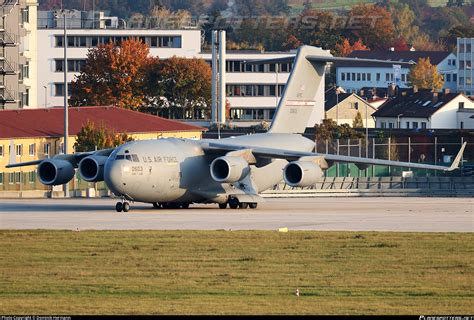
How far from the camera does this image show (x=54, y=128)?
82562 mm

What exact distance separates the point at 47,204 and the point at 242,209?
7857mm

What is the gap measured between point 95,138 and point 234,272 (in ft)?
→ 157

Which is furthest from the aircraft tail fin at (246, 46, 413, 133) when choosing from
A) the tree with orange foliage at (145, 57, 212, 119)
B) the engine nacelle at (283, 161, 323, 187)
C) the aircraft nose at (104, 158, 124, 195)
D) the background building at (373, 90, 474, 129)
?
the background building at (373, 90, 474, 129)

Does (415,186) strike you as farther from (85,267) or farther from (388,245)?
(85,267)

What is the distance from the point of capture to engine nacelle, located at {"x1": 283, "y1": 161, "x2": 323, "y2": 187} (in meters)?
51.3

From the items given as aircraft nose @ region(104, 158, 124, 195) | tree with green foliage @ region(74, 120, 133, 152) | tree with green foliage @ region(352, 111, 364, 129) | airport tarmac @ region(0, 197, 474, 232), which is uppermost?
tree with green foliage @ region(352, 111, 364, 129)

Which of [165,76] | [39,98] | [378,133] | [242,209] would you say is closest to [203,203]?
[242,209]

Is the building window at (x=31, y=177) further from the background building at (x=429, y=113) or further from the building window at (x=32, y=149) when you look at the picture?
the background building at (x=429, y=113)

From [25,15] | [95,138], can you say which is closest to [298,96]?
[95,138]

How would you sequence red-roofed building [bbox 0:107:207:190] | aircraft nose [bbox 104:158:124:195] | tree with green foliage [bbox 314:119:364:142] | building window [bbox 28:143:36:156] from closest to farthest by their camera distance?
aircraft nose [bbox 104:158:124:195] → red-roofed building [bbox 0:107:207:190] → building window [bbox 28:143:36:156] → tree with green foliage [bbox 314:119:364:142]

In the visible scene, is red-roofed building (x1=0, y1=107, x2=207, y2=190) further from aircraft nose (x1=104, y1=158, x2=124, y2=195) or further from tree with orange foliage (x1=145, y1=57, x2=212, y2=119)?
tree with orange foliage (x1=145, y1=57, x2=212, y2=119)

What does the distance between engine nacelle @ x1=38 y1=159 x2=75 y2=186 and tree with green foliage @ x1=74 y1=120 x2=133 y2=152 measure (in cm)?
2366

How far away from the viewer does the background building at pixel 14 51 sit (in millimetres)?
92125

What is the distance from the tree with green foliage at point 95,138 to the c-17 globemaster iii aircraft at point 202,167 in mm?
22548
